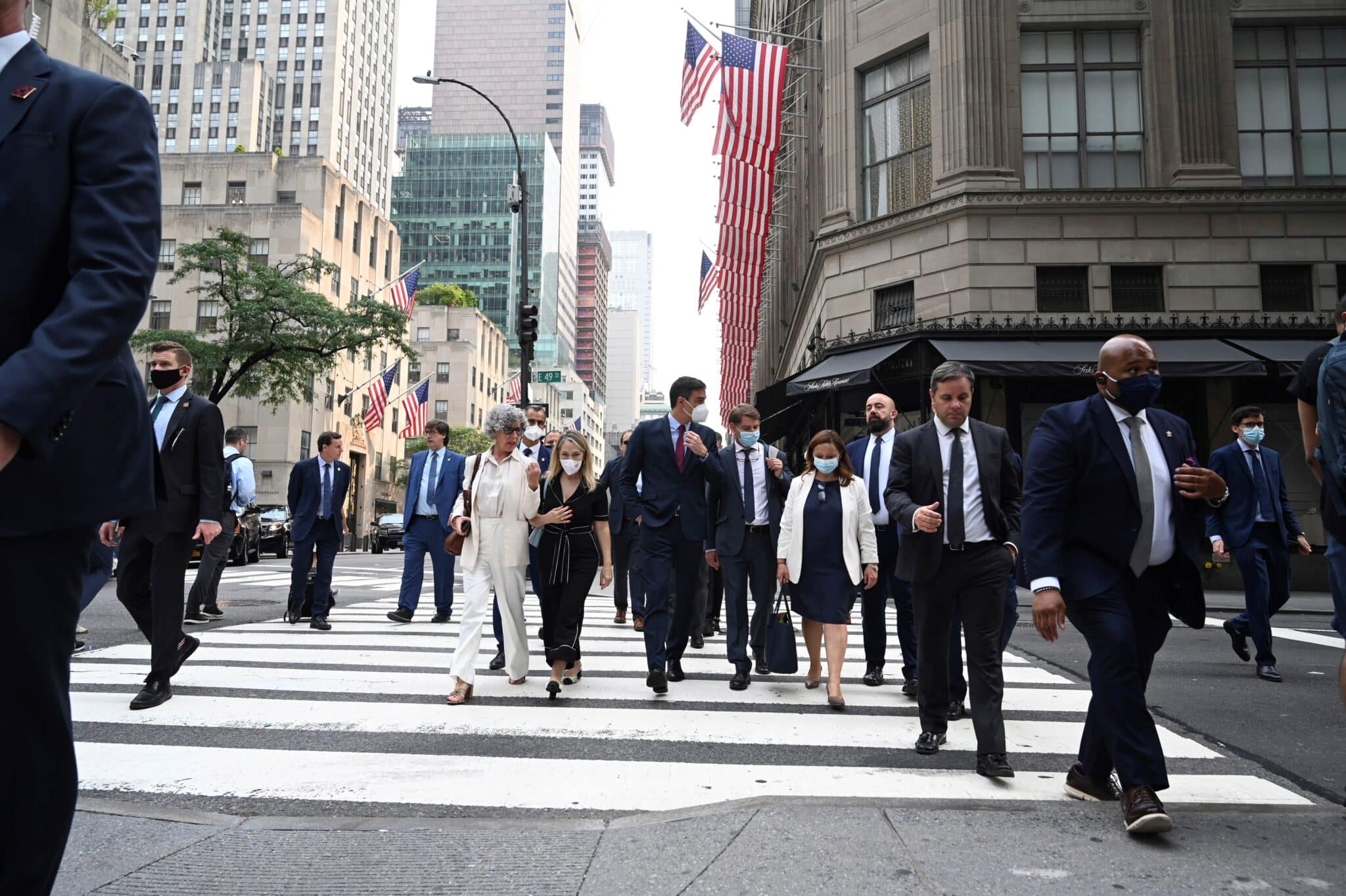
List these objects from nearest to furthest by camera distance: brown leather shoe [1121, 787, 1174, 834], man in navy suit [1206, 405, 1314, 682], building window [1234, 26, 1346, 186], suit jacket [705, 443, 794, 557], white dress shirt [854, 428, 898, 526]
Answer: brown leather shoe [1121, 787, 1174, 834], suit jacket [705, 443, 794, 557], white dress shirt [854, 428, 898, 526], man in navy suit [1206, 405, 1314, 682], building window [1234, 26, 1346, 186]

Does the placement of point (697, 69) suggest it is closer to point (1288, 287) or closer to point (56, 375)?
point (1288, 287)

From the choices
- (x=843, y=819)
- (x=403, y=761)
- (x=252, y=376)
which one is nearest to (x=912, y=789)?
(x=843, y=819)

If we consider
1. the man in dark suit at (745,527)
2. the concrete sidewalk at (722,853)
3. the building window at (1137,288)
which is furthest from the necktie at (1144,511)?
Result: the building window at (1137,288)

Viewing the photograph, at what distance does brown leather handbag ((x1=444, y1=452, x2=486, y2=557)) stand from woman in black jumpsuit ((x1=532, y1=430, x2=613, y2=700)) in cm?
52

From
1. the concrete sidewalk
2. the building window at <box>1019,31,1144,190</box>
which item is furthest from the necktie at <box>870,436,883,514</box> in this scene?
the building window at <box>1019,31,1144,190</box>

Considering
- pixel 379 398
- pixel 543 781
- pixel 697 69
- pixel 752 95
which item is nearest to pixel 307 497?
pixel 543 781

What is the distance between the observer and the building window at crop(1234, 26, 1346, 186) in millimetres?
18938

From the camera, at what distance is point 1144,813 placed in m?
3.59

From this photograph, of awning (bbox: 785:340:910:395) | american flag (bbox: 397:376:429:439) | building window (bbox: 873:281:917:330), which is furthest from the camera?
american flag (bbox: 397:376:429:439)

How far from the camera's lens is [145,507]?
2.25 metres

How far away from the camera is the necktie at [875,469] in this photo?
7819 mm

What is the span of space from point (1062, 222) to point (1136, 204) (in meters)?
1.49

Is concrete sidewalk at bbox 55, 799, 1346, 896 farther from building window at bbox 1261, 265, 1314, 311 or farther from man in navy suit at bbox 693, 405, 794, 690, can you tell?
building window at bbox 1261, 265, 1314, 311

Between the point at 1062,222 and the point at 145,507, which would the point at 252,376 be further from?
the point at 145,507
